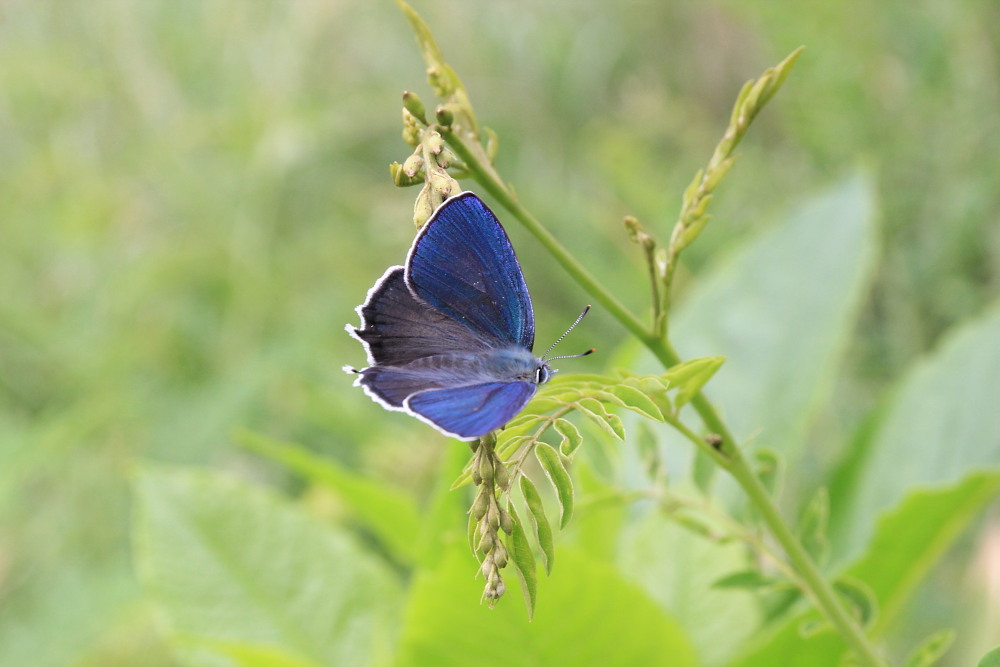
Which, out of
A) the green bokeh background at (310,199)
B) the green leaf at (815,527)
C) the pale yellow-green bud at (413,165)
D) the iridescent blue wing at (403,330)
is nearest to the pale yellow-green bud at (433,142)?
the pale yellow-green bud at (413,165)

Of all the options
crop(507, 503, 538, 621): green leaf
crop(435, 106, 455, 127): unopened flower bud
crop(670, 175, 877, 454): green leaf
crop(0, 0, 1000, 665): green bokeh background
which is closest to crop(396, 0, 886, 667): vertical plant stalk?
crop(435, 106, 455, 127): unopened flower bud

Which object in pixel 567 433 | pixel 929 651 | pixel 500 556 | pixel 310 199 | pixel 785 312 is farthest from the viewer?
pixel 310 199

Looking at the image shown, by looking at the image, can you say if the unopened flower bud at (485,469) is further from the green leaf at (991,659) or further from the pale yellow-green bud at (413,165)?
the green leaf at (991,659)

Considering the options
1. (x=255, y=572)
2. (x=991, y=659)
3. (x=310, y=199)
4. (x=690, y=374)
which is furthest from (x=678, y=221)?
(x=310, y=199)

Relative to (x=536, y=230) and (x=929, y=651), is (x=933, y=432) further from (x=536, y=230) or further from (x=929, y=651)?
(x=536, y=230)

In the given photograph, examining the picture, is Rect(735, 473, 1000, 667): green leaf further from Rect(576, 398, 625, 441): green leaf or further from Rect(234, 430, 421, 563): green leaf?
Rect(234, 430, 421, 563): green leaf
